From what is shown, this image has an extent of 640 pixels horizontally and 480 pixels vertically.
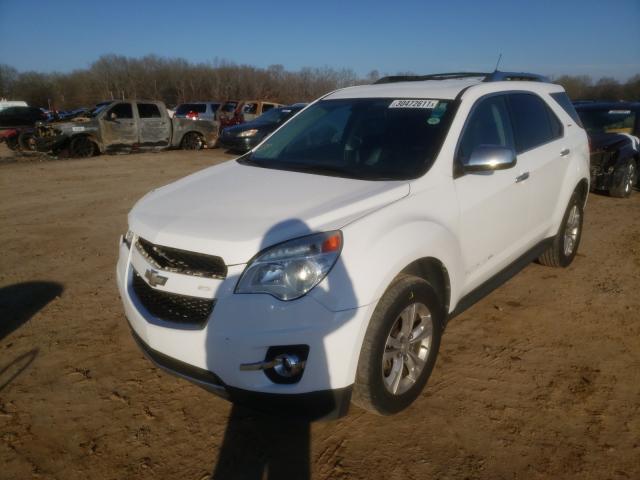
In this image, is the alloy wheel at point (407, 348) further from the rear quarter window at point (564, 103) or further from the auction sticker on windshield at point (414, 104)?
the rear quarter window at point (564, 103)

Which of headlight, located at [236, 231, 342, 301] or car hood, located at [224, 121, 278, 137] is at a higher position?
headlight, located at [236, 231, 342, 301]

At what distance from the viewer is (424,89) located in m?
3.52

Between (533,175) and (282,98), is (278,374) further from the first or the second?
(282,98)

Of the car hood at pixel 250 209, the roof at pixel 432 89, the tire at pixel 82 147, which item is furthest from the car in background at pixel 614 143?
the tire at pixel 82 147

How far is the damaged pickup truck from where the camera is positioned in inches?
564

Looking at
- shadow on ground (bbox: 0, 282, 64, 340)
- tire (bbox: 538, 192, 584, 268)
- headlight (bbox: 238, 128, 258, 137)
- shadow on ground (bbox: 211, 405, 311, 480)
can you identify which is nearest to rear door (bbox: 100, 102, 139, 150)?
headlight (bbox: 238, 128, 258, 137)

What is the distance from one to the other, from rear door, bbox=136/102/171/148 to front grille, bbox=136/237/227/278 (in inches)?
555

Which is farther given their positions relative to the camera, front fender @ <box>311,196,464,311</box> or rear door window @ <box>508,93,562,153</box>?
rear door window @ <box>508,93,562,153</box>

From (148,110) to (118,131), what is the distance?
3.98ft

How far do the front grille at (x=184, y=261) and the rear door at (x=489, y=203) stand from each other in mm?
1543

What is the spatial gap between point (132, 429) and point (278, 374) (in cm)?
104

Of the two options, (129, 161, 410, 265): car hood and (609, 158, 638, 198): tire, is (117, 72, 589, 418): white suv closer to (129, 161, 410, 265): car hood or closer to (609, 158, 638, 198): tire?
(129, 161, 410, 265): car hood

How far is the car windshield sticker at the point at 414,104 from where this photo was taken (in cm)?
330

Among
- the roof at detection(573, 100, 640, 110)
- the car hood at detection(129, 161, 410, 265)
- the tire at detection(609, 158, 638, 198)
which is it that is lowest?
the tire at detection(609, 158, 638, 198)
